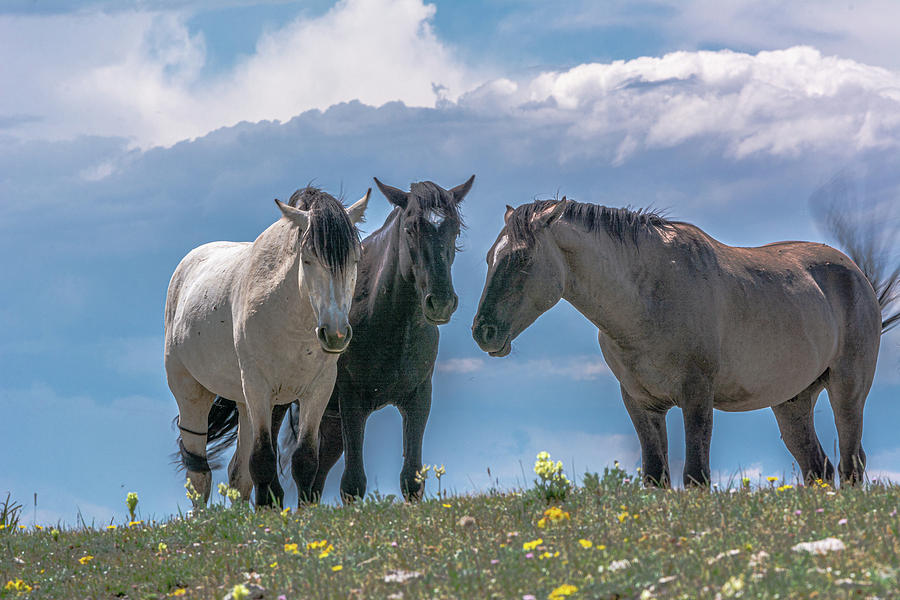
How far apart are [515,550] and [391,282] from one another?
4.72 m

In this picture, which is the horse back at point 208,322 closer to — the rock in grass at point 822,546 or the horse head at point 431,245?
the horse head at point 431,245

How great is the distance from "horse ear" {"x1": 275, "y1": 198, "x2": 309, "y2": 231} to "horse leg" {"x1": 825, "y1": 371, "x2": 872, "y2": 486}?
629 centimetres

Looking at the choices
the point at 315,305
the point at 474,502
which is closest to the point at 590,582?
the point at 474,502

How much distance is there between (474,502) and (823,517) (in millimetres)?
2379

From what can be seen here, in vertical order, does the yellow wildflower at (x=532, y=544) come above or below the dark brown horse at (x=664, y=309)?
below

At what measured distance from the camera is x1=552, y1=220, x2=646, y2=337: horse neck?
9031mm

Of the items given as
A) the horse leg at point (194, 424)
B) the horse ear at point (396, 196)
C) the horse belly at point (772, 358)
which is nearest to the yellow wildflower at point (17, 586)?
the horse leg at point (194, 424)

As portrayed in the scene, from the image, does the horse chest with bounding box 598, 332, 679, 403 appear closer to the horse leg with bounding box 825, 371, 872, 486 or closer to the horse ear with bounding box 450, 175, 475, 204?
the horse ear with bounding box 450, 175, 475, 204

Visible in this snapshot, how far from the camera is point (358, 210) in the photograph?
927 centimetres

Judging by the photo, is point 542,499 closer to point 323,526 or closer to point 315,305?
point 323,526

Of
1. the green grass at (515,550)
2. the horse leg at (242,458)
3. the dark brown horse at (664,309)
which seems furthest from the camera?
the horse leg at (242,458)

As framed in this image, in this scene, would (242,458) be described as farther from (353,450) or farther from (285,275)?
(285,275)

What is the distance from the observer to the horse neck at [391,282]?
963cm

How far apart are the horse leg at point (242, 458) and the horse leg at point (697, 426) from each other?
16.0ft
